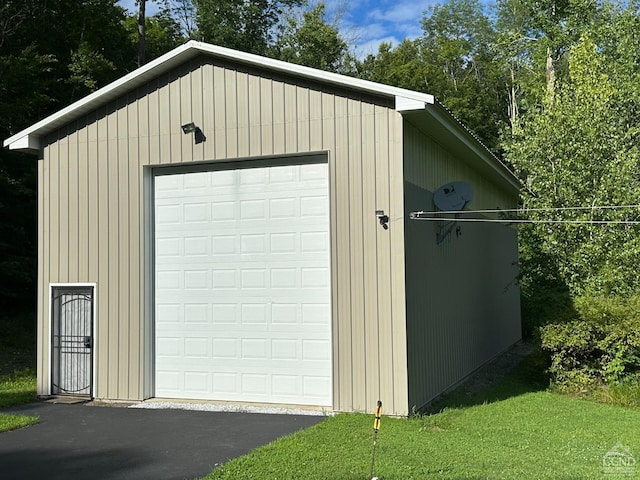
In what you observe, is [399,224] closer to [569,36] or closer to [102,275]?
[102,275]

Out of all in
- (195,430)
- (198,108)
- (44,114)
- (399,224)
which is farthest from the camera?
(44,114)

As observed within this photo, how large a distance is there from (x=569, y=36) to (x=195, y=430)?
64.2ft

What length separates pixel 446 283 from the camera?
33.0 ft

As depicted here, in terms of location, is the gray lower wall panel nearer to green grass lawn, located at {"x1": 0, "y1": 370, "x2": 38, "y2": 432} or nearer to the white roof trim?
the white roof trim

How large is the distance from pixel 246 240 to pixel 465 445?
4219 mm

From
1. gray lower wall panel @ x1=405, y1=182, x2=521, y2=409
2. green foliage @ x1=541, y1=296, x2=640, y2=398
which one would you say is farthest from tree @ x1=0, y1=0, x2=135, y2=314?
green foliage @ x1=541, y1=296, x2=640, y2=398

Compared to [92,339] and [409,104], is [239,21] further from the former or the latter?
[409,104]

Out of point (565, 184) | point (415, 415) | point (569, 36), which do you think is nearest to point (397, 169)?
point (415, 415)

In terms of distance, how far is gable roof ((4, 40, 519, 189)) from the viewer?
316 inches

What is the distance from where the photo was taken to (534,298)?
443 inches

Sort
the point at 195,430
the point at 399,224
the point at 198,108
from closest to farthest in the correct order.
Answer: the point at 195,430 → the point at 399,224 → the point at 198,108

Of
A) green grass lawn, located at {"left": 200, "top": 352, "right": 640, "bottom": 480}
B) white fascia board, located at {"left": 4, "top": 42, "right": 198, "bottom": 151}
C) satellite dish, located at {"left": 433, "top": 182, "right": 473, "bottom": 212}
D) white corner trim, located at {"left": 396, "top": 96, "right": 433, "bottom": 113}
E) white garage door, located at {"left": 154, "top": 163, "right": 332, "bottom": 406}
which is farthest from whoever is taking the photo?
satellite dish, located at {"left": 433, "top": 182, "right": 473, "bottom": 212}

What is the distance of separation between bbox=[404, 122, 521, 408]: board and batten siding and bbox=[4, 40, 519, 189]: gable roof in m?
0.40

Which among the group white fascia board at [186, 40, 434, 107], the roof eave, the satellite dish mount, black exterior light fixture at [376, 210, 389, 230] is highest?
white fascia board at [186, 40, 434, 107]
